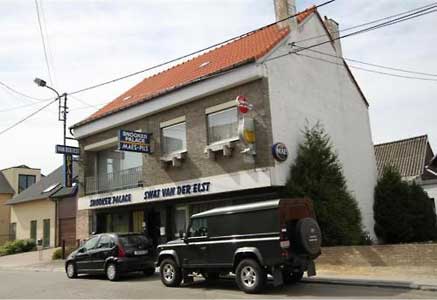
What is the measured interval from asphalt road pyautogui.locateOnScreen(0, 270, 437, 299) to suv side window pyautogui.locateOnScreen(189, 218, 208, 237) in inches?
53.4

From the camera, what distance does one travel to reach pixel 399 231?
20969 millimetres

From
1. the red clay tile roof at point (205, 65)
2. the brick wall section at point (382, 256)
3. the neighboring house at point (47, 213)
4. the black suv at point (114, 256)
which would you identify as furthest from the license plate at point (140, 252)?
the neighboring house at point (47, 213)

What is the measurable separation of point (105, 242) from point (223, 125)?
6045 mm

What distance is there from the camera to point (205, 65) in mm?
21531

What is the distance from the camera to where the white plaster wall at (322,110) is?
17516 millimetres

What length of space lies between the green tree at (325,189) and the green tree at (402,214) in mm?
3316

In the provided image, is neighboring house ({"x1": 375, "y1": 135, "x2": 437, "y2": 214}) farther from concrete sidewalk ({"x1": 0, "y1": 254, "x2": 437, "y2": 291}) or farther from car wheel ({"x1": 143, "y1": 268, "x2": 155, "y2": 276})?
car wheel ({"x1": 143, "y1": 268, "x2": 155, "y2": 276})

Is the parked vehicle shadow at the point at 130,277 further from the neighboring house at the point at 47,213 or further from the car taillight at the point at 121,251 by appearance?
the neighboring house at the point at 47,213

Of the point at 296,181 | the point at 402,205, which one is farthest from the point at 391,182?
the point at 296,181

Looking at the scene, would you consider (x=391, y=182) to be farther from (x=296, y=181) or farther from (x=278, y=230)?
(x=278, y=230)

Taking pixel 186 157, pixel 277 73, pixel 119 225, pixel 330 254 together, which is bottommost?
pixel 330 254

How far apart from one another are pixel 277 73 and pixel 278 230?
8272 mm

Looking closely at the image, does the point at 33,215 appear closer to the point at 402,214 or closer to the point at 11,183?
the point at 11,183

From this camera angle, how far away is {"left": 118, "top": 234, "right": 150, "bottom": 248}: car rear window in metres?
15.4
